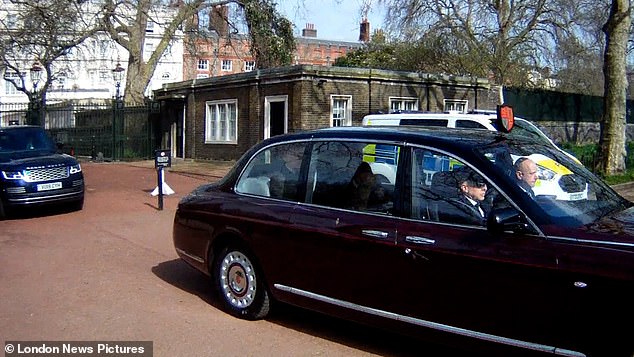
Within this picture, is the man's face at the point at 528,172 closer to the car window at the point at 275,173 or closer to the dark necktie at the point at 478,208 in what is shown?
the dark necktie at the point at 478,208

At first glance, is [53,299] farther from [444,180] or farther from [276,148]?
[444,180]

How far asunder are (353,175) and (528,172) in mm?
1378

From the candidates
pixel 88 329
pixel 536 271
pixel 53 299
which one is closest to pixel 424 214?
pixel 536 271

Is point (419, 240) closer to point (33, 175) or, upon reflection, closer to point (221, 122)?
Answer: point (33, 175)

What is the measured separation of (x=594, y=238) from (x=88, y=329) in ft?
13.8

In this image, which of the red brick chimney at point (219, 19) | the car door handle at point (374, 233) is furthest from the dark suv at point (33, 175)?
the red brick chimney at point (219, 19)

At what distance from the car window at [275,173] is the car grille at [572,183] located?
2.17m

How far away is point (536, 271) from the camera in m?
4.03

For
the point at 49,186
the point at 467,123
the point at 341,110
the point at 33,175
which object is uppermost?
the point at 341,110

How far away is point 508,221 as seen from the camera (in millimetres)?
4160

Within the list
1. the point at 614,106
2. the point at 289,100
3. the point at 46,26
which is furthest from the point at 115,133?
the point at 614,106

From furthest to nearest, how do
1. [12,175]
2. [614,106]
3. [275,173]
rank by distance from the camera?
[614,106] → [12,175] → [275,173]

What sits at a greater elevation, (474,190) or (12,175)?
(474,190)

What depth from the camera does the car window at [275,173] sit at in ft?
18.9
